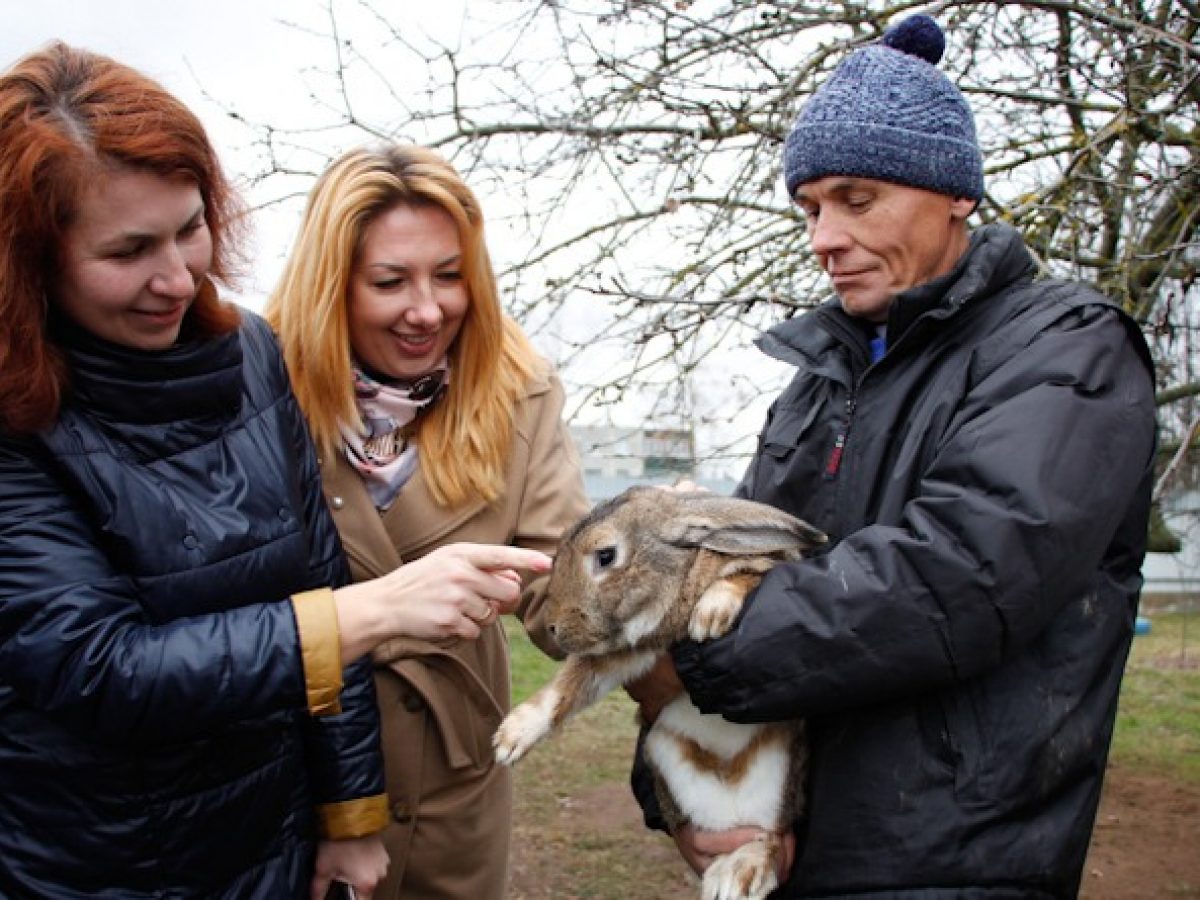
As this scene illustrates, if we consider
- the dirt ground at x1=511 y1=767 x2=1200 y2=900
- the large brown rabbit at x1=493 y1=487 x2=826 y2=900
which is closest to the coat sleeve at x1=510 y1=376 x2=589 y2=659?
the large brown rabbit at x1=493 y1=487 x2=826 y2=900

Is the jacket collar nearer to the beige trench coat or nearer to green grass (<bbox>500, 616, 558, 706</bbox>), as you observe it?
the beige trench coat

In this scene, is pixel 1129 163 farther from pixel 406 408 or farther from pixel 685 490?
pixel 406 408

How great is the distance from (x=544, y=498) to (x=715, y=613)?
79 centimetres

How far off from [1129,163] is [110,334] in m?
4.04

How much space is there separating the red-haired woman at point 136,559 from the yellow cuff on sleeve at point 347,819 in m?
0.16

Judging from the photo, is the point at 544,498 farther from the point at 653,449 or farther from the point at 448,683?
the point at 653,449

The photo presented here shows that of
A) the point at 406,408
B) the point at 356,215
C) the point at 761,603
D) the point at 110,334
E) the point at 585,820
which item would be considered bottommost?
the point at 585,820

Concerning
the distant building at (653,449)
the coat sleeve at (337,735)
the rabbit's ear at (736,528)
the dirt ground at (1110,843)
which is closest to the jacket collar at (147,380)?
the coat sleeve at (337,735)

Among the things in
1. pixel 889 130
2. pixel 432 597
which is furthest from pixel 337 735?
pixel 889 130

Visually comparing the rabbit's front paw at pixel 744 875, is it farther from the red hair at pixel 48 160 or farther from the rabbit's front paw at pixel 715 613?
the red hair at pixel 48 160

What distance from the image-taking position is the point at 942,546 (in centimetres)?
205

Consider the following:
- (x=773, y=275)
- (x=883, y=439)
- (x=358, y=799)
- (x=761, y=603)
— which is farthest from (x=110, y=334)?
(x=773, y=275)

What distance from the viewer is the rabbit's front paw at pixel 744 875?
252 cm

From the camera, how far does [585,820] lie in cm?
682
